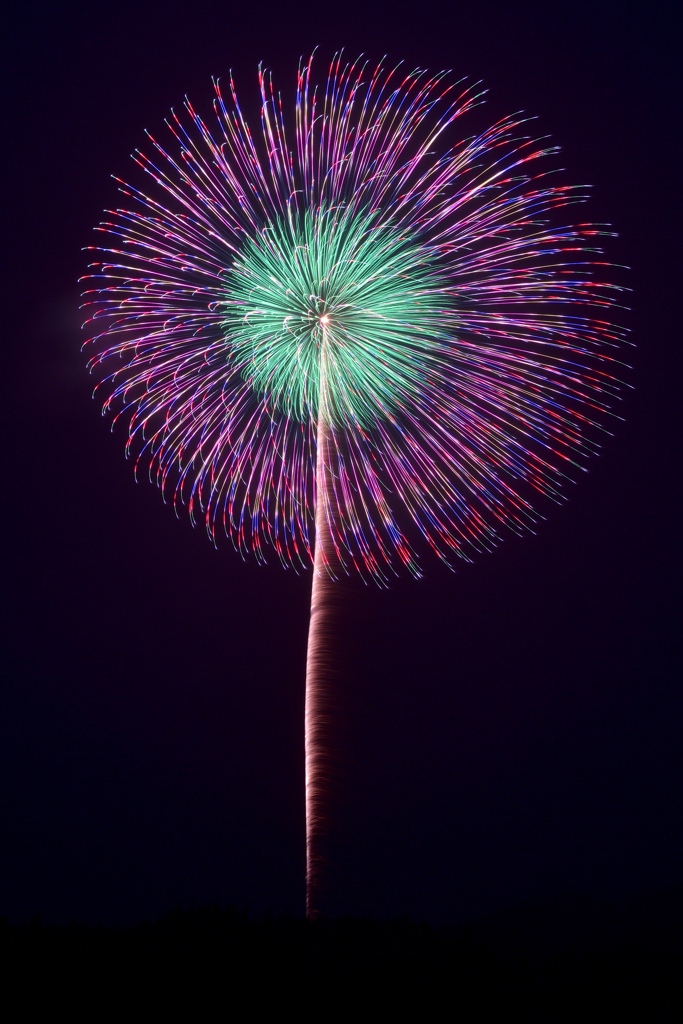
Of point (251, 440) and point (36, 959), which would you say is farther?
point (251, 440)

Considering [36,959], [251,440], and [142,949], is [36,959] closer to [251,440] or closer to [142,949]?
[142,949]

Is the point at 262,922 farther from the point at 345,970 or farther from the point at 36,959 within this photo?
the point at 36,959

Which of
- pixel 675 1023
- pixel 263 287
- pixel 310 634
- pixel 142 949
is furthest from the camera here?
pixel 310 634

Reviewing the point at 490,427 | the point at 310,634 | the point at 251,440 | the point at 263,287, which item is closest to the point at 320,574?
the point at 310,634

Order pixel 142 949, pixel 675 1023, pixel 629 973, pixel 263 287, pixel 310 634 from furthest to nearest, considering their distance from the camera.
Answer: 1. pixel 310 634
2. pixel 263 287
3. pixel 629 973
4. pixel 142 949
5. pixel 675 1023

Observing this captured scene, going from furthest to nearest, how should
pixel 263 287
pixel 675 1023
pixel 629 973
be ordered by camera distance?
pixel 263 287
pixel 629 973
pixel 675 1023

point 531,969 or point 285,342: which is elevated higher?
point 285,342

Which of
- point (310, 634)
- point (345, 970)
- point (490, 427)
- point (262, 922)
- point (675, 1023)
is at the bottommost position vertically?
point (675, 1023)

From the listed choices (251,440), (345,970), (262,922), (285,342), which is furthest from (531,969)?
(285,342)

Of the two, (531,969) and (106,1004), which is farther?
(531,969)
